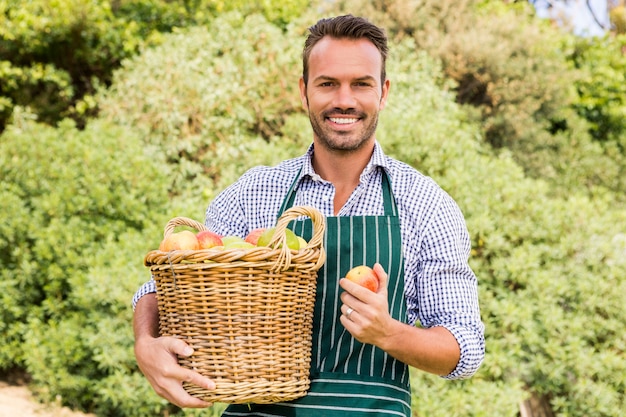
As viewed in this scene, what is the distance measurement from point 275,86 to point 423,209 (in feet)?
15.8

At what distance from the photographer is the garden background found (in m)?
4.71

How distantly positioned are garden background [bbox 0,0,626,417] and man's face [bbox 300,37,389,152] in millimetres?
2547

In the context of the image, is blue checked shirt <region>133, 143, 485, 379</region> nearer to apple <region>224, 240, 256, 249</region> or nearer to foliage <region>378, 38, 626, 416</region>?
apple <region>224, 240, 256, 249</region>

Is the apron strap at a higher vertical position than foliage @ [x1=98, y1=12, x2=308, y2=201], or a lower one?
lower

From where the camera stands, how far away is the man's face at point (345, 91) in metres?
2.20

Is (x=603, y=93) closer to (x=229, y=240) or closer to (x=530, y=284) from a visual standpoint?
(x=530, y=284)

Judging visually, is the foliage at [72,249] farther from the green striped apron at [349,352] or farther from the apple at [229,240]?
the apple at [229,240]

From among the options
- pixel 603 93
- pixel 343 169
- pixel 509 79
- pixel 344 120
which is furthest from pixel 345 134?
pixel 603 93

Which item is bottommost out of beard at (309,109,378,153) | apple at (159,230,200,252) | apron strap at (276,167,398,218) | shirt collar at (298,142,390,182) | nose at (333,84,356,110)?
apple at (159,230,200,252)

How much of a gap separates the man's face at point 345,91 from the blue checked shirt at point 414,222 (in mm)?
138

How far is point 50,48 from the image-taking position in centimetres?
888

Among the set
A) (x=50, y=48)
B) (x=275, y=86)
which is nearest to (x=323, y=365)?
(x=275, y=86)

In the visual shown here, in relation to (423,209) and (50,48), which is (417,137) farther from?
(50,48)

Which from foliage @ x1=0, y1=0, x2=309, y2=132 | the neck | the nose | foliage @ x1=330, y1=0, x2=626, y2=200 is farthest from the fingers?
foliage @ x1=330, y1=0, x2=626, y2=200
